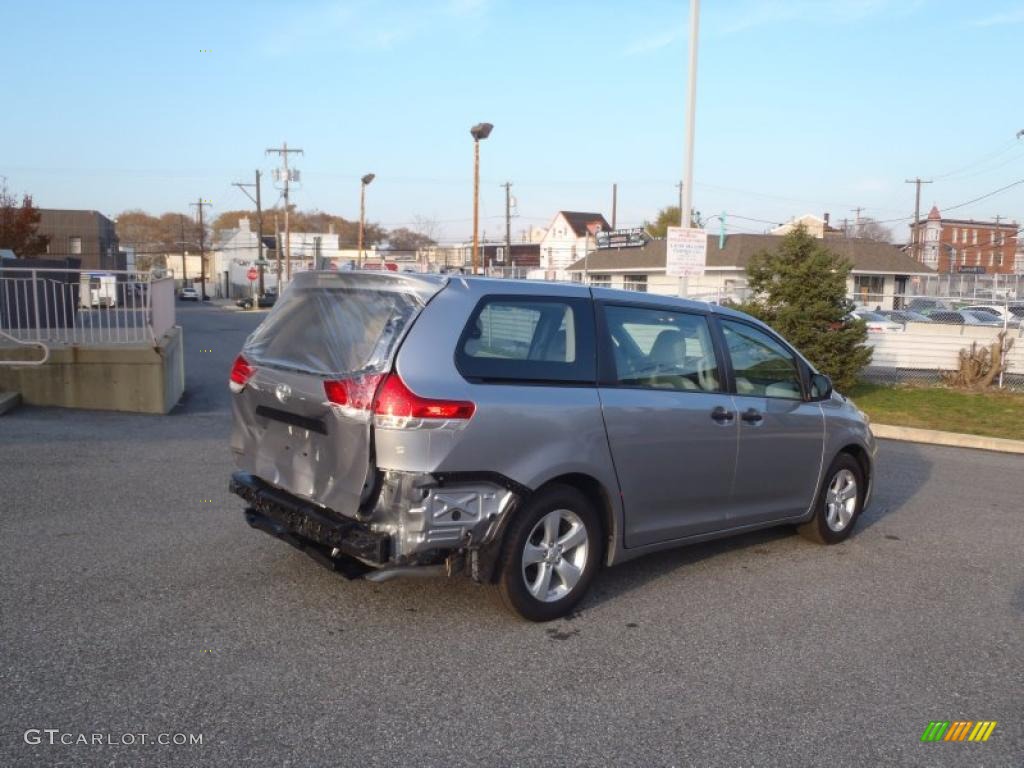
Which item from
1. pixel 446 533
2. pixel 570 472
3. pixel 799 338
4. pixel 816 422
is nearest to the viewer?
pixel 446 533

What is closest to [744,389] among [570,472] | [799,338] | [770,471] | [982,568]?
[770,471]

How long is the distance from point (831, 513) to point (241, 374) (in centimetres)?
431

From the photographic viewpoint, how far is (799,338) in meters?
14.9

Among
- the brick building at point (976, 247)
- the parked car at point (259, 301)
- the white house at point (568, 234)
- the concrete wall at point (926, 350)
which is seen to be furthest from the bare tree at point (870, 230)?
the concrete wall at point (926, 350)

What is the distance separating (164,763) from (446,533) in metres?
1.57

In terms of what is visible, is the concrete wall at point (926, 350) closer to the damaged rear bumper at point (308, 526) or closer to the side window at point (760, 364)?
the side window at point (760, 364)

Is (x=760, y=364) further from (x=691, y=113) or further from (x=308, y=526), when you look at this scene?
(x=691, y=113)

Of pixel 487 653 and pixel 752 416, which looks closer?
pixel 487 653

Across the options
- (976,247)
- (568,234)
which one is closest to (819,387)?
(568,234)

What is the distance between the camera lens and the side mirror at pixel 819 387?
6.44 metres

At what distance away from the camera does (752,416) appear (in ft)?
19.1

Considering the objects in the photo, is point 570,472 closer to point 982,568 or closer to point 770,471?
point 770,471

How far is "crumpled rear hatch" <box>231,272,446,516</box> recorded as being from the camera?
4.37m

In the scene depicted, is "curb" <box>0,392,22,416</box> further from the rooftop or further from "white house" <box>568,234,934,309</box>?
the rooftop
